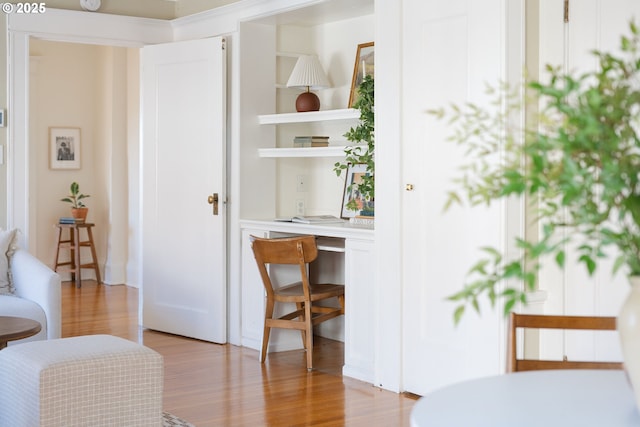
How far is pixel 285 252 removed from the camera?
5270 millimetres

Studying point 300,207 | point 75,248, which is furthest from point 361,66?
point 75,248


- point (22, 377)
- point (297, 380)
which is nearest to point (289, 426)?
point (297, 380)

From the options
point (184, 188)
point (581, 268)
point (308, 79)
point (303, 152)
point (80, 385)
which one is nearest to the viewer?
point (80, 385)

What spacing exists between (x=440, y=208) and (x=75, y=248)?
17.0 feet

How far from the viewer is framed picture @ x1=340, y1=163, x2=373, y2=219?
5570 millimetres

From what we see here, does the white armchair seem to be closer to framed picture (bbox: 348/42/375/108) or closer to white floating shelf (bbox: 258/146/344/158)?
white floating shelf (bbox: 258/146/344/158)

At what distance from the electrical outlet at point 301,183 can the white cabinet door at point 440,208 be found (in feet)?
5.95

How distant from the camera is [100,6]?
6426 mm

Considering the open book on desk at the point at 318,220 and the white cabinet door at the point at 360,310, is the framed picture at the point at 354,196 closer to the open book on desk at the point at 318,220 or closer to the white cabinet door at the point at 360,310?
the open book on desk at the point at 318,220

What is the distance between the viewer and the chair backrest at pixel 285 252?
17.1 ft

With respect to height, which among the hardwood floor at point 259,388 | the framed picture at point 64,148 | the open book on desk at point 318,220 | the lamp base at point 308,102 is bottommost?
the hardwood floor at point 259,388

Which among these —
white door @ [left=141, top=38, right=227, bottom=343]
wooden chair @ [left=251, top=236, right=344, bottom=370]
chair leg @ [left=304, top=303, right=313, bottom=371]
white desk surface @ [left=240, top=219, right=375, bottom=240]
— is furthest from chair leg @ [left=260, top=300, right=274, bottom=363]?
white door @ [left=141, top=38, right=227, bottom=343]

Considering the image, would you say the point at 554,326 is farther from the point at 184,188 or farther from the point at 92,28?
the point at 92,28

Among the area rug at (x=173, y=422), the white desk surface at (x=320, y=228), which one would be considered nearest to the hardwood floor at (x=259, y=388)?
the area rug at (x=173, y=422)
